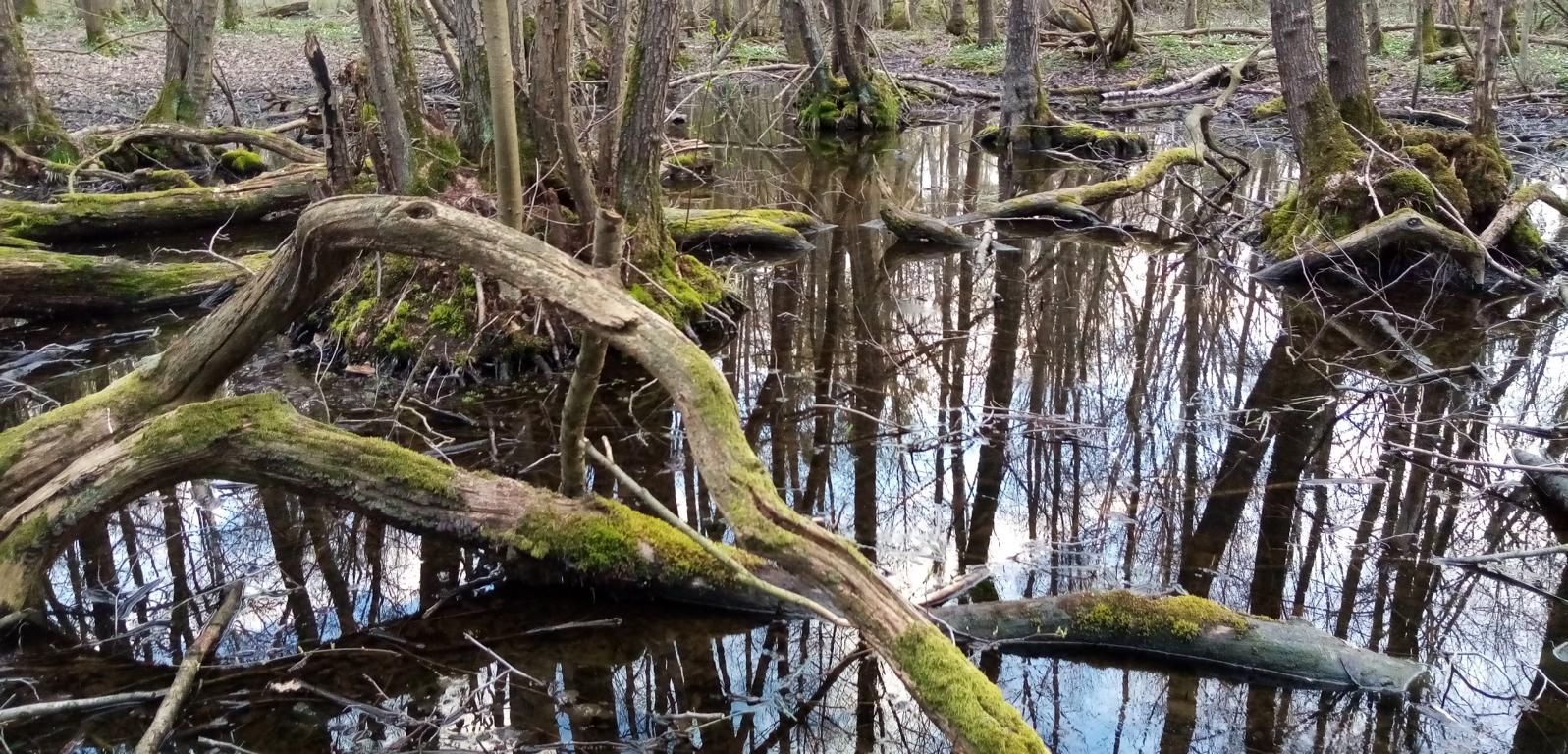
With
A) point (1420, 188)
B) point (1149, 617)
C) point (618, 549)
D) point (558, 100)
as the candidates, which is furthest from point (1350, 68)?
point (618, 549)

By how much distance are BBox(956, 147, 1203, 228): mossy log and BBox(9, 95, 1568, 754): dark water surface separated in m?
2.44

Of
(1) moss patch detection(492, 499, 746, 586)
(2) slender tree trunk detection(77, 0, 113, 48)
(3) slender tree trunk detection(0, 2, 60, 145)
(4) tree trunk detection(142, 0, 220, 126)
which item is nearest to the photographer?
(1) moss patch detection(492, 499, 746, 586)

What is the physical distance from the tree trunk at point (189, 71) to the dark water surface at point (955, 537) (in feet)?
20.7

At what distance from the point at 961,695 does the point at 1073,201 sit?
30.6ft

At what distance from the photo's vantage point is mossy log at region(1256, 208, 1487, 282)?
26.2 feet

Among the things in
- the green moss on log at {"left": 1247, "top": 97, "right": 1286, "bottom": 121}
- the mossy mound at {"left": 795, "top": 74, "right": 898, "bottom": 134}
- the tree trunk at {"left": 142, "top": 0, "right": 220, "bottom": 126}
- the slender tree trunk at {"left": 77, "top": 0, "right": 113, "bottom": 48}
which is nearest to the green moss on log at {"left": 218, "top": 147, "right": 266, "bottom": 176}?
the tree trunk at {"left": 142, "top": 0, "right": 220, "bottom": 126}

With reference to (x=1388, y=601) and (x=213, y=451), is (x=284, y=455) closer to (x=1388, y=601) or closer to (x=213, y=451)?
(x=213, y=451)

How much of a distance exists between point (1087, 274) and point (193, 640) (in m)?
7.66

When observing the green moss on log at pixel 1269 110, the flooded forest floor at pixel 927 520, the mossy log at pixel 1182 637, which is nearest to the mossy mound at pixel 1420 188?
the flooded forest floor at pixel 927 520

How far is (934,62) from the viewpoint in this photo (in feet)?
→ 81.6

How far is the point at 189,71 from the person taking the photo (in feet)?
42.6

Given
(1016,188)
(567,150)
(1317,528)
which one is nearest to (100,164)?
(567,150)

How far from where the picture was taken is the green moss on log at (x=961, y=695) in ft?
7.99

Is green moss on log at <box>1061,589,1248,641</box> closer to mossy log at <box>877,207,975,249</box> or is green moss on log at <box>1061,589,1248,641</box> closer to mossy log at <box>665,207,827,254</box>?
mossy log at <box>665,207,827,254</box>
